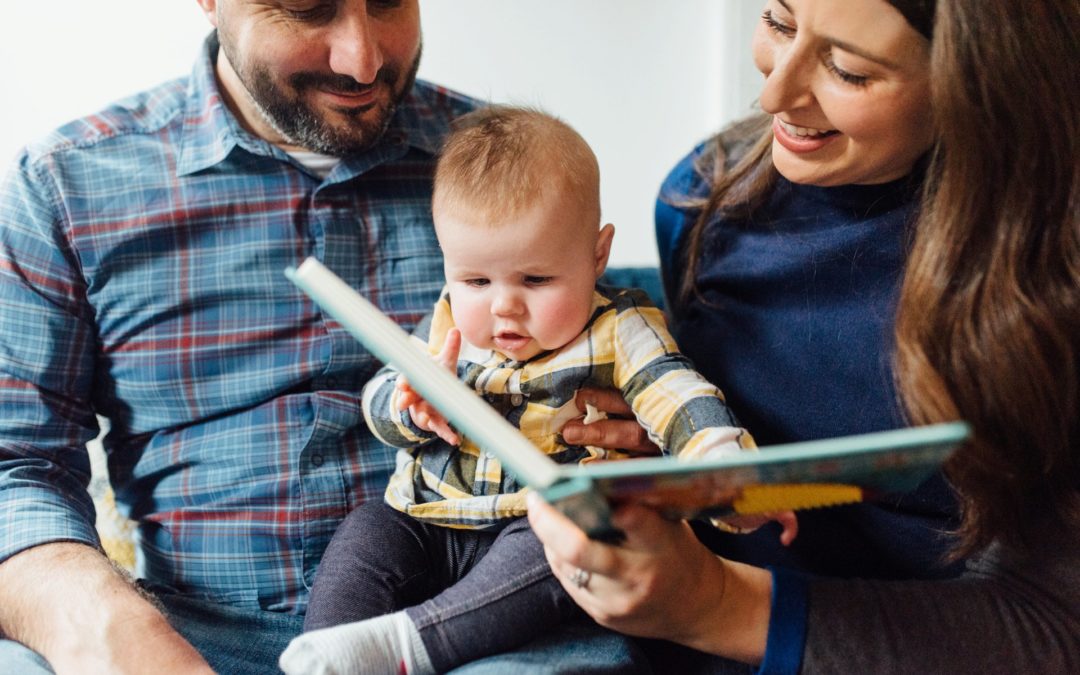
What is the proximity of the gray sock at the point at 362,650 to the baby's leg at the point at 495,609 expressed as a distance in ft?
0.05

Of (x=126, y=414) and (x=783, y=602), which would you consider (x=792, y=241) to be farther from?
(x=126, y=414)

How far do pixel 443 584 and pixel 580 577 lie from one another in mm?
380

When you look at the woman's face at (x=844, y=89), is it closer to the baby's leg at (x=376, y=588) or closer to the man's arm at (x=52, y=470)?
the baby's leg at (x=376, y=588)

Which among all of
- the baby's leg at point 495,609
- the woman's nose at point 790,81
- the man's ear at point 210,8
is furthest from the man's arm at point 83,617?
the woman's nose at point 790,81

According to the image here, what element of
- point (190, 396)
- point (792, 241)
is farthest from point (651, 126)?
point (190, 396)

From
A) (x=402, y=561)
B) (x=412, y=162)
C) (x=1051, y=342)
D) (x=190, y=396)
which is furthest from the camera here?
(x=412, y=162)

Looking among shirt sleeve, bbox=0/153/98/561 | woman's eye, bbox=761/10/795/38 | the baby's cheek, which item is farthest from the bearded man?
woman's eye, bbox=761/10/795/38

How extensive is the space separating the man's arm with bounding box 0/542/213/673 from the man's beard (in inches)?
27.2

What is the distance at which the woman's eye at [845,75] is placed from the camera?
3.65 feet

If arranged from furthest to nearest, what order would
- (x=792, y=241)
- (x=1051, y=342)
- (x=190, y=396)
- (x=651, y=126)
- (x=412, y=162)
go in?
(x=651, y=126), (x=412, y=162), (x=190, y=396), (x=792, y=241), (x=1051, y=342)

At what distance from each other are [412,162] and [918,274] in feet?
2.87

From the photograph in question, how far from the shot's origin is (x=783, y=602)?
1.09 m

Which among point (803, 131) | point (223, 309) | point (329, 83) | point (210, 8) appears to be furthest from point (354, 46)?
point (803, 131)

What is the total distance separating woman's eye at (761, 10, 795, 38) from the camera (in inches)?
46.7
